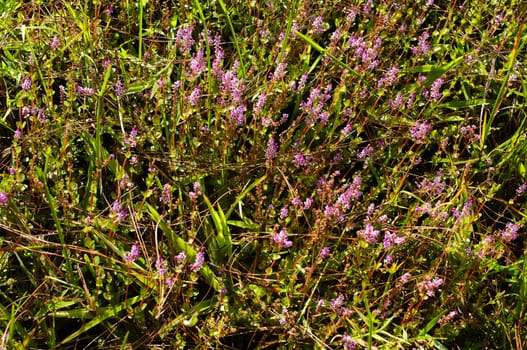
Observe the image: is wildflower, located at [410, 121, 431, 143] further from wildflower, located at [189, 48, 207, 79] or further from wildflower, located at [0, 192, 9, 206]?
wildflower, located at [0, 192, 9, 206]

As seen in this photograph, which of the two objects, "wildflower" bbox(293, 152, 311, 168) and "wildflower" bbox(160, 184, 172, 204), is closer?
"wildflower" bbox(160, 184, 172, 204)

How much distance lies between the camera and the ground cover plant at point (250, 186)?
2182 millimetres

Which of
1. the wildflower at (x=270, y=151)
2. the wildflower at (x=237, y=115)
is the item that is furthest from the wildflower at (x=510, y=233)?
the wildflower at (x=237, y=115)

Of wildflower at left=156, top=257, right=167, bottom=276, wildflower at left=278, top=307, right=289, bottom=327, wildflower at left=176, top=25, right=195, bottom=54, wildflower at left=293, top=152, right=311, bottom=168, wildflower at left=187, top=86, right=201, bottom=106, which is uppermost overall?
wildflower at left=176, top=25, right=195, bottom=54

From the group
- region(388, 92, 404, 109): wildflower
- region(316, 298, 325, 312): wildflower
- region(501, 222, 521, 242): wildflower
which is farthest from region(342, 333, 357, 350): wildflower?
region(388, 92, 404, 109): wildflower

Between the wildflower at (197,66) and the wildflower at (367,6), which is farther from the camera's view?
the wildflower at (367,6)

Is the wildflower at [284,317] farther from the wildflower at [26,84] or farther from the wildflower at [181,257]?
the wildflower at [26,84]

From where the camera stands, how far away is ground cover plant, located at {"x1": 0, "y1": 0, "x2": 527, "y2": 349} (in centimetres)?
218

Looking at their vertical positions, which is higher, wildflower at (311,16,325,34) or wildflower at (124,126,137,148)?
wildflower at (311,16,325,34)

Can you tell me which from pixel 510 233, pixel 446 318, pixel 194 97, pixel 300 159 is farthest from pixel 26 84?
pixel 510 233

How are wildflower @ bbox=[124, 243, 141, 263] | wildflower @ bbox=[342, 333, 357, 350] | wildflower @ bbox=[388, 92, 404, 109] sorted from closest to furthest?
1. wildflower @ bbox=[124, 243, 141, 263]
2. wildflower @ bbox=[342, 333, 357, 350]
3. wildflower @ bbox=[388, 92, 404, 109]

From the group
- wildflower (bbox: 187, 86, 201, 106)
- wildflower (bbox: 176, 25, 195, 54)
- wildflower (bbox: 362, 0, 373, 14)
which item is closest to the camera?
wildflower (bbox: 187, 86, 201, 106)

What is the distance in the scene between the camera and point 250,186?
2350 millimetres

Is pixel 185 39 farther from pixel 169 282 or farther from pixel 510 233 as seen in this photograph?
pixel 510 233
